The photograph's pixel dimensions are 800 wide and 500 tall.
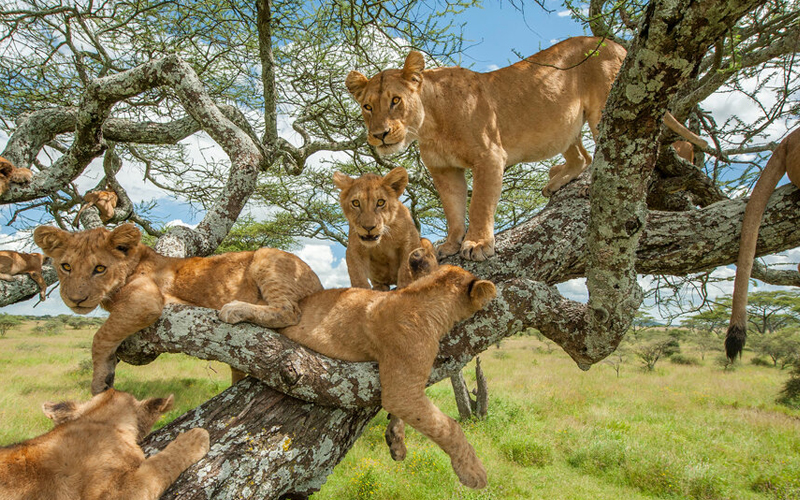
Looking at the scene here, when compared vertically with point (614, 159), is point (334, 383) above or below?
below

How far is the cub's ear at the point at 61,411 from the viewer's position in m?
2.81

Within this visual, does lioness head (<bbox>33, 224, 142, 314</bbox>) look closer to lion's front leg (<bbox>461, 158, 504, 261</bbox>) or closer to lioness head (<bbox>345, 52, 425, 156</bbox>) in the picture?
lioness head (<bbox>345, 52, 425, 156</bbox>)

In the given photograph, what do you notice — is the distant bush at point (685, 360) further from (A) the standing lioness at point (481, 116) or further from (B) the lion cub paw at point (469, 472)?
(B) the lion cub paw at point (469, 472)

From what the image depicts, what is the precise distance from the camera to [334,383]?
8.79 ft

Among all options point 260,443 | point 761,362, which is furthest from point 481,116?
point 761,362

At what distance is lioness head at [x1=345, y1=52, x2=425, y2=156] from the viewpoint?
13.2ft

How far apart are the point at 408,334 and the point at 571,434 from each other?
14110 mm

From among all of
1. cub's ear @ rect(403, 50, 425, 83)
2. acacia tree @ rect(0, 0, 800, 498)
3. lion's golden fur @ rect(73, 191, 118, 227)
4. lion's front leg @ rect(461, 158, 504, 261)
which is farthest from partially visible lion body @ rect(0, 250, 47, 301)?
lion's front leg @ rect(461, 158, 504, 261)

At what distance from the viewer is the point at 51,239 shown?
3076 millimetres

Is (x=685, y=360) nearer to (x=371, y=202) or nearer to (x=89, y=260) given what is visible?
(x=371, y=202)

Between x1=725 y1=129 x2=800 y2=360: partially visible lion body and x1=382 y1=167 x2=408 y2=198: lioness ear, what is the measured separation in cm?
272

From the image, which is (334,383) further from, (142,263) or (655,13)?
(655,13)

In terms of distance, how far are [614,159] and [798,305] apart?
101 feet

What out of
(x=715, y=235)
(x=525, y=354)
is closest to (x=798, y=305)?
(x=525, y=354)
